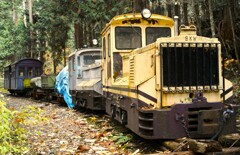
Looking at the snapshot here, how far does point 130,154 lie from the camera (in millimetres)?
6777

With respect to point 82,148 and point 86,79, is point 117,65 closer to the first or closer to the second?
point 82,148

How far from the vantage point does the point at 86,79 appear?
14.4m

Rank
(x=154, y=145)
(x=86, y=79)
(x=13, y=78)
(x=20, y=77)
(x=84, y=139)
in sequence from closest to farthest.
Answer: (x=154, y=145), (x=84, y=139), (x=86, y=79), (x=20, y=77), (x=13, y=78)

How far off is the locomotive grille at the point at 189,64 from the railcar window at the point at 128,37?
235 cm

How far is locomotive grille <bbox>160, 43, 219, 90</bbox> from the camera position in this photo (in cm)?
673

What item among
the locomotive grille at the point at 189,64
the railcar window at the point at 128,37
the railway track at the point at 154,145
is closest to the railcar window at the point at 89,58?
the railway track at the point at 154,145

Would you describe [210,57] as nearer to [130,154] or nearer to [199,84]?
[199,84]

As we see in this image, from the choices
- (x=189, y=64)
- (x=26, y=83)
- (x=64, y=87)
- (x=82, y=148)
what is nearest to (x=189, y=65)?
(x=189, y=64)

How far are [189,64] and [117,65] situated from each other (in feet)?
9.24

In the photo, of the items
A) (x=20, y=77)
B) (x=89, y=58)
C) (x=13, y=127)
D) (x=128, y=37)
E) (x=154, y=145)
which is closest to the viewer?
(x=154, y=145)

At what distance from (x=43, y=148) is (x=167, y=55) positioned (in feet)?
11.2

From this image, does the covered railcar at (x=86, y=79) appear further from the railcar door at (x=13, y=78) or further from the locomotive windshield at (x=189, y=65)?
the railcar door at (x=13, y=78)

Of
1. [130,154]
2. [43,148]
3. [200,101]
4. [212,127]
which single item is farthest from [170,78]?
[43,148]

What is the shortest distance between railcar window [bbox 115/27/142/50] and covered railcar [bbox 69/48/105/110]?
3.35 m
